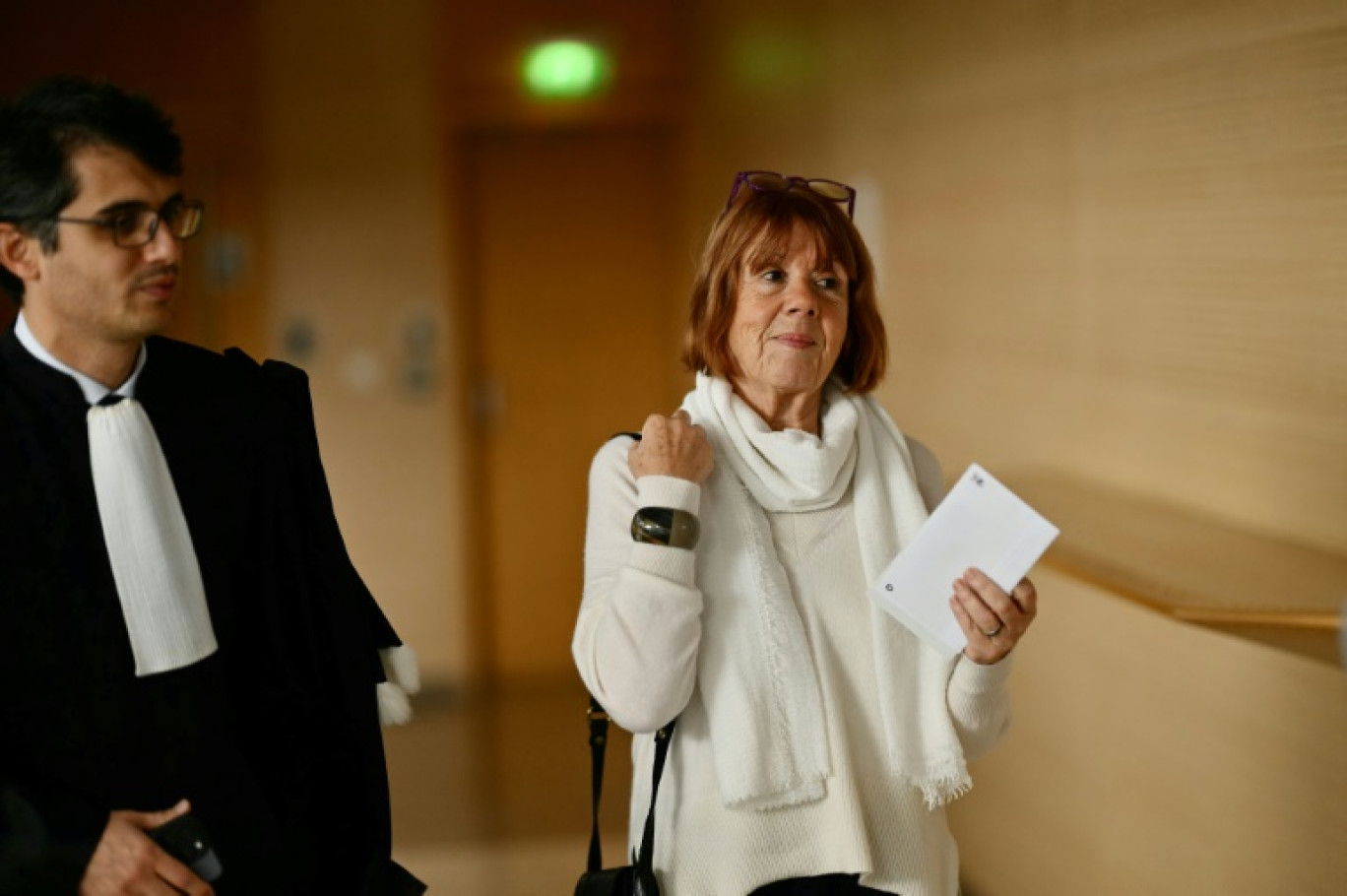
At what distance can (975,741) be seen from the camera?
73.2 inches

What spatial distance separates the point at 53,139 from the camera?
1.38 m

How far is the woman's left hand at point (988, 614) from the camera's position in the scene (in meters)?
1.72

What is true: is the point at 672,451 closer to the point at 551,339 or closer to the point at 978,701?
the point at 978,701

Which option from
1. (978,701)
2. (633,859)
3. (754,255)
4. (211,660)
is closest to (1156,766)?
(978,701)

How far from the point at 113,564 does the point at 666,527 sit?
58cm

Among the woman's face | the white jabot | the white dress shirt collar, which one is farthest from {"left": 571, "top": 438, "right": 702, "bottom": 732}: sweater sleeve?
the white dress shirt collar

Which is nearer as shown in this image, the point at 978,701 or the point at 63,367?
the point at 63,367

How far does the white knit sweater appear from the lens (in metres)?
1.65

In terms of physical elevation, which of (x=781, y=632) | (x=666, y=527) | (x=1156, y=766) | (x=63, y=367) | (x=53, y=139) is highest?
(x=53, y=139)

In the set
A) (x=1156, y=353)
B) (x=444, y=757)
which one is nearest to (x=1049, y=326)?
(x=1156, y=353)

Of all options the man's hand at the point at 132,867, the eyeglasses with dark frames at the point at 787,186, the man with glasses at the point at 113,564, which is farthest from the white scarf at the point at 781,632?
the man's hand at the point at 132,867

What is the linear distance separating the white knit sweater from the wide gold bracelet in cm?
1

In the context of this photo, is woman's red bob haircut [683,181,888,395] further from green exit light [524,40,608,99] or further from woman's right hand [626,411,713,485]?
green exit light [524,40,608,99]

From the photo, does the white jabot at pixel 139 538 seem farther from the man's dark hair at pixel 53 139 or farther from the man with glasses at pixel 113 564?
the man's dark hair at pixel 53 139
